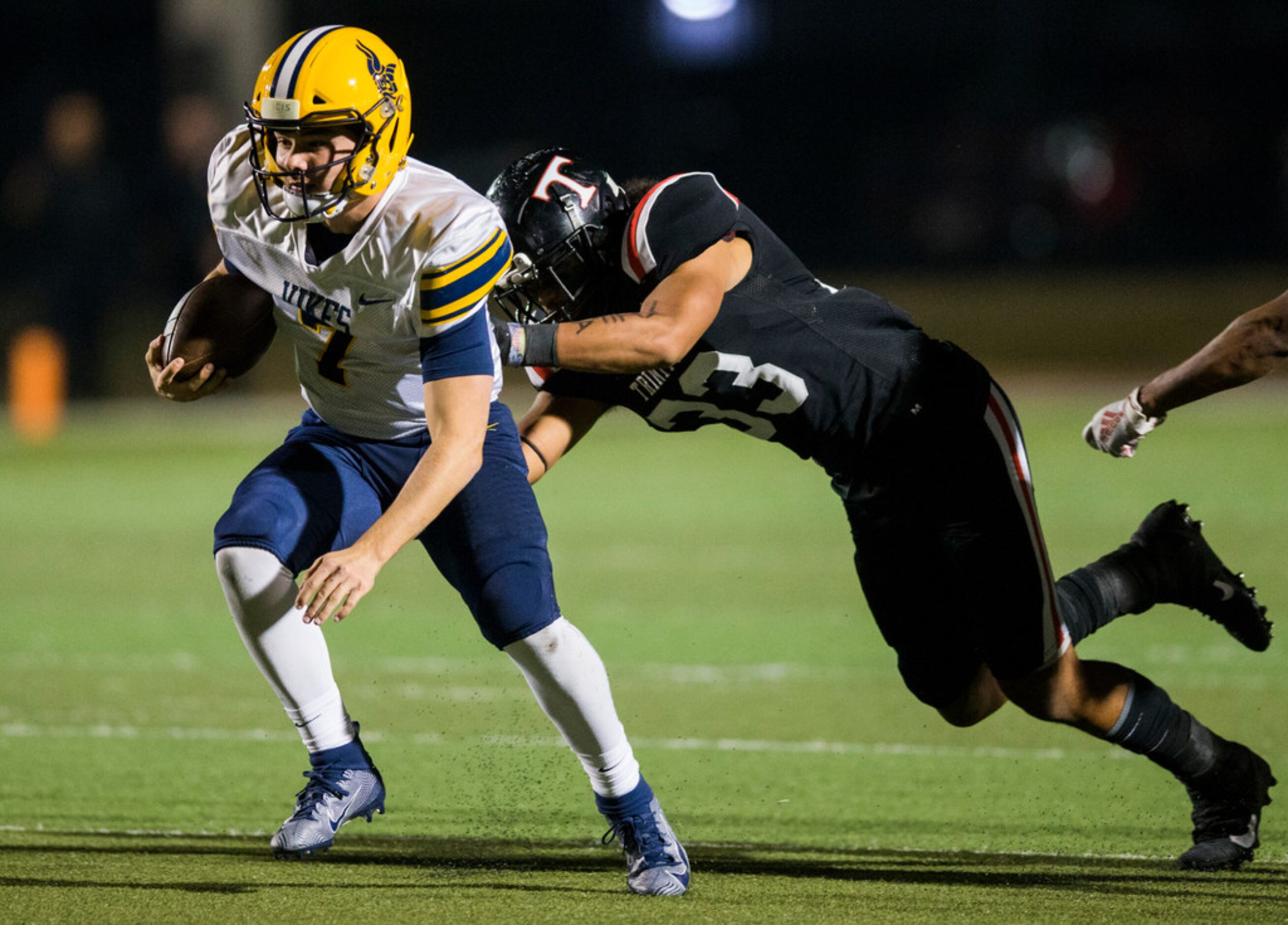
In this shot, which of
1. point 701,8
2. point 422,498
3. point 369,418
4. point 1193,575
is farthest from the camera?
point 701,8

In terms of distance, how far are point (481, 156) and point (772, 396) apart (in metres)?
14.7

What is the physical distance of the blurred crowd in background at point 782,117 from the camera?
16.2 m

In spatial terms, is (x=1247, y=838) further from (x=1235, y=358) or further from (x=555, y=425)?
(x=555, y=425)

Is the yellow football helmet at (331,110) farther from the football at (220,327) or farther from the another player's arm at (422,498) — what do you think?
the another player's arm at (422,498)

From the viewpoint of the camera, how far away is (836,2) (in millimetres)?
18969

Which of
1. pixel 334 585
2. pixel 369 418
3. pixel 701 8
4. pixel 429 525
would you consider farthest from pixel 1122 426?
pixel 701 8

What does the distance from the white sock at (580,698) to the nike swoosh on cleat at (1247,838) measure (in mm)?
1330

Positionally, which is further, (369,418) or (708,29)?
(708,29)

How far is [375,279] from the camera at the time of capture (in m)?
3.68

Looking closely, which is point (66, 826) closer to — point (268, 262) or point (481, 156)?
point (268, 262)

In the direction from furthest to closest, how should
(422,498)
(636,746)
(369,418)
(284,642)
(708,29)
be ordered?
1. (708,29)
2. (636,746)
3. (369,418)
4. (284,642)
5. (422,498)

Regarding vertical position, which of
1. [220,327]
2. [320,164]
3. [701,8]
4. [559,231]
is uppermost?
[320,164]

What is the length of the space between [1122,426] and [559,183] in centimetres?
137

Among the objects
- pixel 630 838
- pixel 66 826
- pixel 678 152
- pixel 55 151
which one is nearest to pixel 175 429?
pixel 55 151
